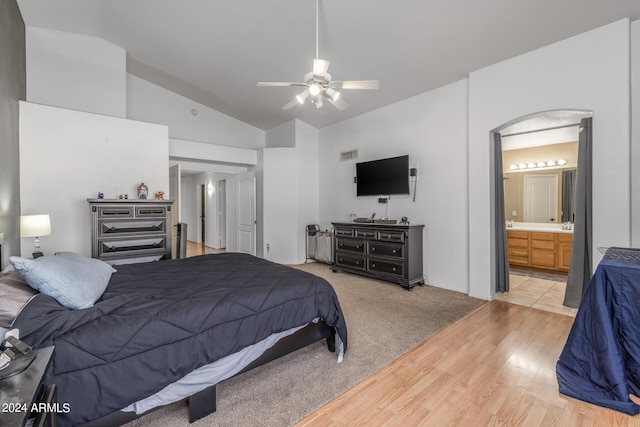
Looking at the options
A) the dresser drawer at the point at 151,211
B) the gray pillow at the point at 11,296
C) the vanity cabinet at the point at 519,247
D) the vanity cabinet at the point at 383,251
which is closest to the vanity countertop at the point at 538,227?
the vanity cabinet at the point at 519,247

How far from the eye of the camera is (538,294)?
3762 millimetres

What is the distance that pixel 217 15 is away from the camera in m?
3.22

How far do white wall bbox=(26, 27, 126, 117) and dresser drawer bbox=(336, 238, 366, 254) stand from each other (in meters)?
4.05

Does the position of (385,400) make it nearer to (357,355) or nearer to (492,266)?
(357,355)

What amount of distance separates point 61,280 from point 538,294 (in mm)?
4970

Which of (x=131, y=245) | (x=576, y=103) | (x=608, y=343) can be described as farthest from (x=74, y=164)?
(x=576, y=103)

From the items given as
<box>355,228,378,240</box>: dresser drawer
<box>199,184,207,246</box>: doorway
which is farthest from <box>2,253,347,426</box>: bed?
<box>199,184,207,246</box>: doorway

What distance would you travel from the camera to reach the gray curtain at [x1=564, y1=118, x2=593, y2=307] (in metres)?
2.92

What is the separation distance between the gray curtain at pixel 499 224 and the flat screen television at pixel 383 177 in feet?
3.90

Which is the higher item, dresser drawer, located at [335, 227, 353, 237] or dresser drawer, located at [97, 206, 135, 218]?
dresser drawer, located at [97, 206, 135, 218]

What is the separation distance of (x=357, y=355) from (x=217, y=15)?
12.7ft

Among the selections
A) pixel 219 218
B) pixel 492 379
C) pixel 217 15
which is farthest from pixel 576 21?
pixel 219 218

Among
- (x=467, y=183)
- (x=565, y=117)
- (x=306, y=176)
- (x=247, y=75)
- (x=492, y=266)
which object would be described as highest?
(x=247, y=75)

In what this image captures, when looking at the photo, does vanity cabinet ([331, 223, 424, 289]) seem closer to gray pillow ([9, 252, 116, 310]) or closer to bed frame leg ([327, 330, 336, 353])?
bed frame leg ([327, 330, 336, 353])
